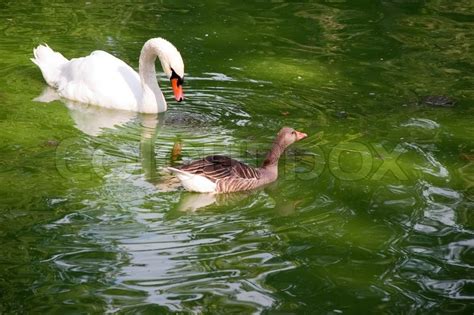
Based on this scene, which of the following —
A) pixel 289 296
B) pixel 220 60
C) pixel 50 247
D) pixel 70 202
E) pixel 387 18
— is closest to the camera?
pixel 289 296

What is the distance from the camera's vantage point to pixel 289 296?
5906mm

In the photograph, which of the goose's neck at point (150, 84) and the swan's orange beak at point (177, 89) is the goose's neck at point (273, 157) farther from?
the goose's neck at point (150, 84)

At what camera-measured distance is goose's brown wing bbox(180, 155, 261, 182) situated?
7230 mm

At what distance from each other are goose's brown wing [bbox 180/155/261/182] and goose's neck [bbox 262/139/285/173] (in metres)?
0.19

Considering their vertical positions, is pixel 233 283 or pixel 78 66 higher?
pixel 78 66

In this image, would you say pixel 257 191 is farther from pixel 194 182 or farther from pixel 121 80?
pixel 121 80

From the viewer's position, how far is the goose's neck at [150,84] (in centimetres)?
918

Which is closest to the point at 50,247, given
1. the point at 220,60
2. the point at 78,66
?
the point at 78,66

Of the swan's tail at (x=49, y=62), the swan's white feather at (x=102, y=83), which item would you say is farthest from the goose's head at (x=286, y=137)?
the swan's tail at (x=49, y=62)

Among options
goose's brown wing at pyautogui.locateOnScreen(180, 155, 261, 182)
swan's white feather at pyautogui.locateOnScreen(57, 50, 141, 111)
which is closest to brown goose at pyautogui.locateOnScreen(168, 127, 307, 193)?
goose's brown wing at pyautogui.locateOnScreen(180, 155, 261, 182)

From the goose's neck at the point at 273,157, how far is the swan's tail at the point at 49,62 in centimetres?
308

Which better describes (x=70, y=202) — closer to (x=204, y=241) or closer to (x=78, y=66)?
(x=204, y=241)

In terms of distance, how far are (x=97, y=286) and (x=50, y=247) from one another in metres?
0.62

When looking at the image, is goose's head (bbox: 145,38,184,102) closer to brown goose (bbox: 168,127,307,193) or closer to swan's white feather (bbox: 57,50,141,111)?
swan's white feather (bbox: 57,50,141,111)
